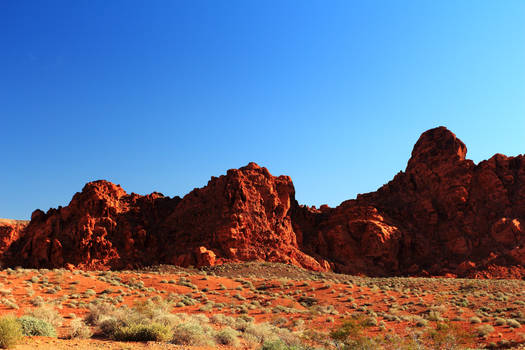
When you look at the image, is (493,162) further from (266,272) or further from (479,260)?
(266,272)

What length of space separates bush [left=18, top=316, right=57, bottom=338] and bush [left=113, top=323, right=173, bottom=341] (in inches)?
79.2

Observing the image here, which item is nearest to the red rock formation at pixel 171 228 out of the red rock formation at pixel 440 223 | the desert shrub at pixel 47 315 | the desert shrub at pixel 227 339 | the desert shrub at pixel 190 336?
the red rock formation at pixel 440 223

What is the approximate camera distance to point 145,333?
11.4 metres

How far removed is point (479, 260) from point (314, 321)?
3937 cm

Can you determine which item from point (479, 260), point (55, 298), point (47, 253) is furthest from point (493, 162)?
point (47, 253)

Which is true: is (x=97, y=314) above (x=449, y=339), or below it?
below

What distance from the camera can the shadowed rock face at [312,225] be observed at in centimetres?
4597

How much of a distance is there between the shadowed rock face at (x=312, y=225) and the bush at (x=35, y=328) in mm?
31175

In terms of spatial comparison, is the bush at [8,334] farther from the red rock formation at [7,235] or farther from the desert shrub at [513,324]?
the red rock formation at [7,235]

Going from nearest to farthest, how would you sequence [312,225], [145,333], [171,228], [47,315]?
[145,333]
[47,315]
[171,228]
[312,225]

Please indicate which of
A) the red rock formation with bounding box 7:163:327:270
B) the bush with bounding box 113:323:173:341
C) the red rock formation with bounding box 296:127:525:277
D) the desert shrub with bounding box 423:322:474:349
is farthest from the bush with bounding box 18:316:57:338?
the red rock formation with bounding box 296:127:525:277

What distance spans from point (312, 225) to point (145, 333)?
48517mm

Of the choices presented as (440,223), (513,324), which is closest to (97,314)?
(513,324)

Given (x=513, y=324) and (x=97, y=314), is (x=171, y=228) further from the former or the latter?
(x=513, y=324)
